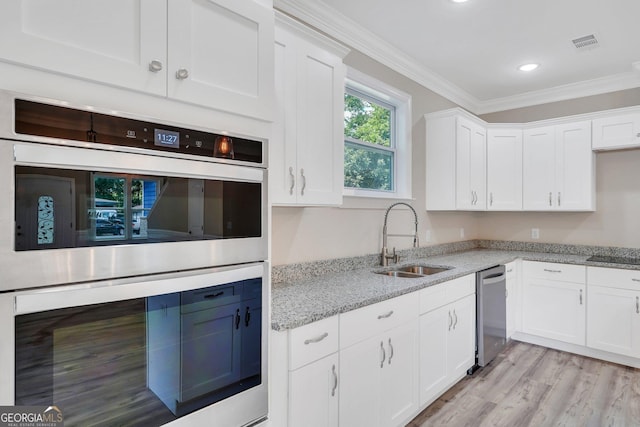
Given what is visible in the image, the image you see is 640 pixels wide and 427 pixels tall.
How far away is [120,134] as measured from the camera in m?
0.97

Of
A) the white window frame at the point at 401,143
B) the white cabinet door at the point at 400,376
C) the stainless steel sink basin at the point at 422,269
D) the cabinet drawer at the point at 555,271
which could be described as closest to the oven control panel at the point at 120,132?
the white cabinet door at the point at 400,376

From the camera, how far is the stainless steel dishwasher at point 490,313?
2.97 meters

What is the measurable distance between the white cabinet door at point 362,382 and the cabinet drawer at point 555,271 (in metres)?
2.46

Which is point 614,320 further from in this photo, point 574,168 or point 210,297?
point 210,297

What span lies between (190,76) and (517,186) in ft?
12.9

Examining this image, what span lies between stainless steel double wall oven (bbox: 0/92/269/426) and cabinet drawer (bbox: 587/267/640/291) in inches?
132

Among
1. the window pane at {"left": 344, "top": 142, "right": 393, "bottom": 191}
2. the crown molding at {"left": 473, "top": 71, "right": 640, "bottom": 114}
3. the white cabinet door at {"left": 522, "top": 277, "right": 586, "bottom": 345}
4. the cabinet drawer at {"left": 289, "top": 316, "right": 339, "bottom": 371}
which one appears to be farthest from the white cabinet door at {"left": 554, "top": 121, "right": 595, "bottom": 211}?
the cabinet drawer at {"left": 289, "top": 316, "right": 339, "bottom": 371}

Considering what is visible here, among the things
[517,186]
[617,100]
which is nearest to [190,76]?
[517,186]

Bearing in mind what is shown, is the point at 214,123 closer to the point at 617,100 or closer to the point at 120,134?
the point at 120,134

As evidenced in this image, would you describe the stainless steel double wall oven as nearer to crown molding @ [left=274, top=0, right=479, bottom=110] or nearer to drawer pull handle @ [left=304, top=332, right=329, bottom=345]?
drawer pull handle @ [left=304, top=332, right=329, bottom=345]

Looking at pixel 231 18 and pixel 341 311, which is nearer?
pixel 231 18

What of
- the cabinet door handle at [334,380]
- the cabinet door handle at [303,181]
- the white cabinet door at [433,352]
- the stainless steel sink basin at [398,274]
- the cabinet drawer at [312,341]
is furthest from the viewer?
the stainless steel sink basin at [398,274]

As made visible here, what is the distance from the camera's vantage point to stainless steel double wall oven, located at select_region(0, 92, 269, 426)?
0.83 meters

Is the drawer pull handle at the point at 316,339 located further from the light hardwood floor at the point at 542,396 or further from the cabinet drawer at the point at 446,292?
the light hardwood floor at the point at 542,396
